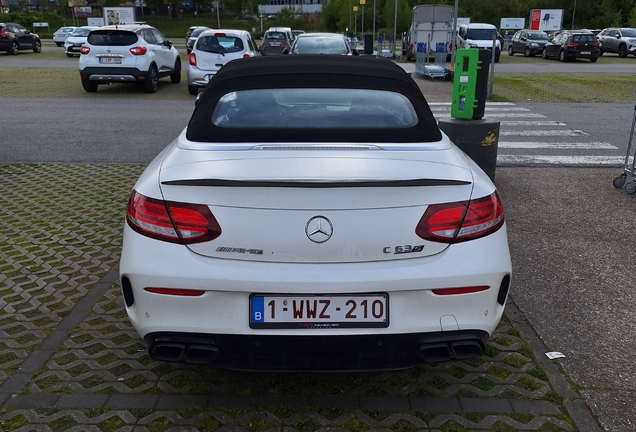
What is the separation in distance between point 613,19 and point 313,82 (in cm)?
7185

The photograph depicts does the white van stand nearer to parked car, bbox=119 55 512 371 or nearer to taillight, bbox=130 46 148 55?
taillight, bbox=130 46 148 55

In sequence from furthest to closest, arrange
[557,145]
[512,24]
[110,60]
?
[512,24] → [110,60] → [557,145]

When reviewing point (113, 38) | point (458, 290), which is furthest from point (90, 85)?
point (458, 290)

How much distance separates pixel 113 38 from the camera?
54.4 feet

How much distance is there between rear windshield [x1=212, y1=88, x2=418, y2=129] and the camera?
3.63 metres

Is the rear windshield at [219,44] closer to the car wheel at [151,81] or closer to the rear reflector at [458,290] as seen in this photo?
the car wheel at [151,81]

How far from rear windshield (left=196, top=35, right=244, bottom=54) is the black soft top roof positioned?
12561 millimetres

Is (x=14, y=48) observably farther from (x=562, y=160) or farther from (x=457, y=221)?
(x=457, y=221)

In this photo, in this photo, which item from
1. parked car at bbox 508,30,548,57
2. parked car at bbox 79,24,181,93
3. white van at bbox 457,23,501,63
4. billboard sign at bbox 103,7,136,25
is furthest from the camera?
billboard sign at bbox 103,7,136,25

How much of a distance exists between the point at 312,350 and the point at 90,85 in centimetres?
1637

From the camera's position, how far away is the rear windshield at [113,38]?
1650 centimetres

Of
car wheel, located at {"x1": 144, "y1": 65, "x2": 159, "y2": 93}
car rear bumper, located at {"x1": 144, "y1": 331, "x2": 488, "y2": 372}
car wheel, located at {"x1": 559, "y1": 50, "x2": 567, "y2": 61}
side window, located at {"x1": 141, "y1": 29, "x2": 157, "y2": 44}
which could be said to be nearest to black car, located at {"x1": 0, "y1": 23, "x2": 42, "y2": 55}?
side window, located at {"x1": 141, "y1": 29, "x2": 157, "y2": 44}

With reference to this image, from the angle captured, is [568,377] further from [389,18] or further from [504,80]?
[389,18]

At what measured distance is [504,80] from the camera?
21641 mm
